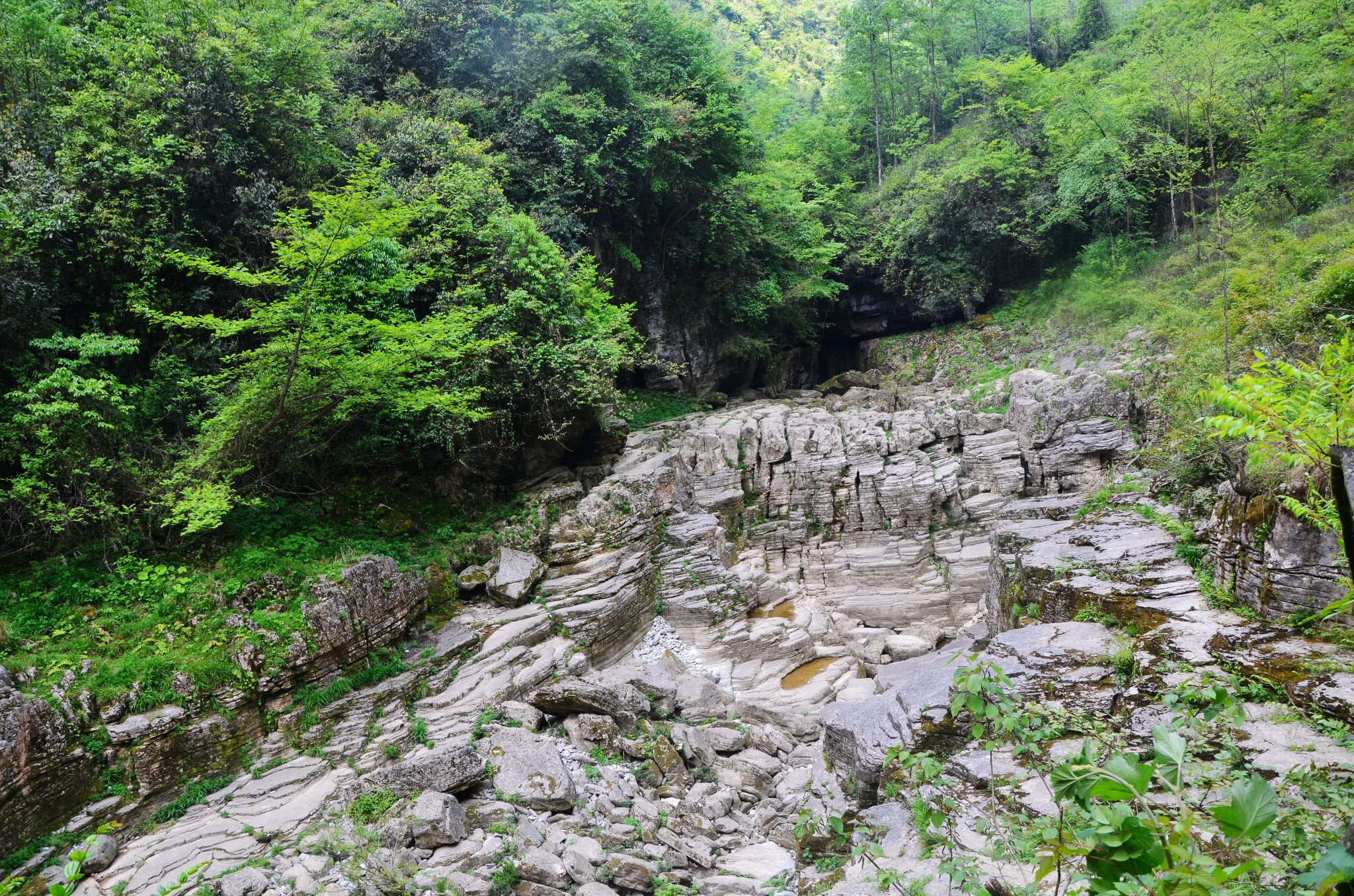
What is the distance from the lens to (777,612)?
15.2 meters

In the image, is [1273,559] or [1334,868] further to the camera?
[1273,559]

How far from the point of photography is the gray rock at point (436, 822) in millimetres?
7230

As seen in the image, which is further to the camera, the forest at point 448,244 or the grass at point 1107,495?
the grass at point 1107,495

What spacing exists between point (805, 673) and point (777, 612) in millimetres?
2250

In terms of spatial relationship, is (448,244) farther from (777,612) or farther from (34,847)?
(777,612)

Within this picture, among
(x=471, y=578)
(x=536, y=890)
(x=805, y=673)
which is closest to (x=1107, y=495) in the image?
(x=805, y=673)

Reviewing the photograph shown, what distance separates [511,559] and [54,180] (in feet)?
31.3

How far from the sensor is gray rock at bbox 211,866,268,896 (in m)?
6.49

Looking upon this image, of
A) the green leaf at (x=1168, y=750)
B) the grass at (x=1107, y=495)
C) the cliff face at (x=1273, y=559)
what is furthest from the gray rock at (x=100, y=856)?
the grass at (x=1107, y=495)

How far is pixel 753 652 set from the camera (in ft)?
44.3

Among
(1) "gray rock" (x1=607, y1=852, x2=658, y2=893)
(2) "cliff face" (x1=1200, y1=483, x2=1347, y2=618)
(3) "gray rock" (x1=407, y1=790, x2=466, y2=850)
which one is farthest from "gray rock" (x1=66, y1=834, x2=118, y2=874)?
(2) "cliff face" (x1=1200, y1=483, x2=1347, y2=618)

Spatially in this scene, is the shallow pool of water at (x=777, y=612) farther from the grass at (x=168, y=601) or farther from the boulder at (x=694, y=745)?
the grass at (x=168, y=601)

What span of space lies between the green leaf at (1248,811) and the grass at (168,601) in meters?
10.9

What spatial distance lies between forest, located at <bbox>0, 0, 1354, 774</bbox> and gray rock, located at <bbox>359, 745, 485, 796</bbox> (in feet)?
9.90
